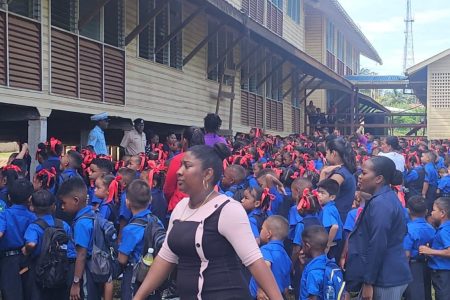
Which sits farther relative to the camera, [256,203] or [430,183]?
[430,183]

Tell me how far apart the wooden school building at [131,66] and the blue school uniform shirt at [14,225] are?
3313mm

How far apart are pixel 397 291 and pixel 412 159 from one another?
6998mm

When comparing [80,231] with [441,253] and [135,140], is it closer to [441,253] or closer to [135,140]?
[441,253]

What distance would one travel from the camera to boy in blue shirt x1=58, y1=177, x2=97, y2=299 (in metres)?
4.80

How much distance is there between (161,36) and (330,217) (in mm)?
8244

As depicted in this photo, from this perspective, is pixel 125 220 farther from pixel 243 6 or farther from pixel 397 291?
pixel 243 6

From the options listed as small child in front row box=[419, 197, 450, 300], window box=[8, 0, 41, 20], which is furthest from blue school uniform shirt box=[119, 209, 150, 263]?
window box=[8, 0, 41, 20]

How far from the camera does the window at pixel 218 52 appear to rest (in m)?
15.4

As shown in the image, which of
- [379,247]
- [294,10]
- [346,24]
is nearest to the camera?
[379,247]

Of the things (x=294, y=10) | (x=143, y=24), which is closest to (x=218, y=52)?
(x=143, y=24)

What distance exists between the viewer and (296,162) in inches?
Result: 343

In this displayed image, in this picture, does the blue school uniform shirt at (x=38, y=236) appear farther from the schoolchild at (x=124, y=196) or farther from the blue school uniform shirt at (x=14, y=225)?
the schoolchild at (x=124, y=196)

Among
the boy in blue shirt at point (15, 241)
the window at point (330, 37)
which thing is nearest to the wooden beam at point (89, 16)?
the boy in blue shirt at point (15, 241)

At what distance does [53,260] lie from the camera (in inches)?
191
